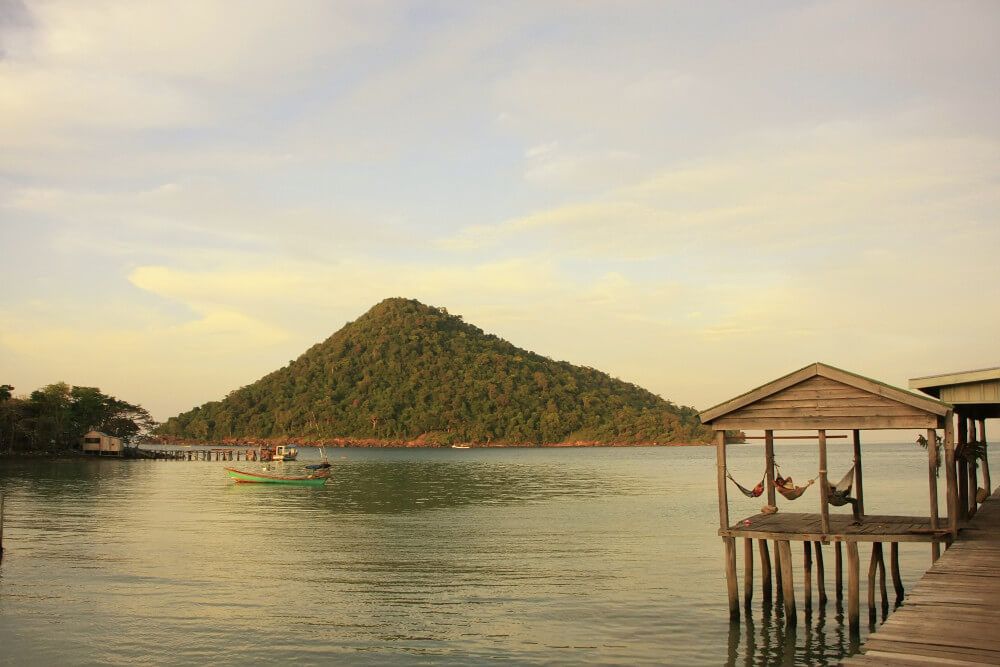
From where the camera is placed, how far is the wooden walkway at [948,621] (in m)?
8.64

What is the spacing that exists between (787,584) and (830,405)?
12.0ft

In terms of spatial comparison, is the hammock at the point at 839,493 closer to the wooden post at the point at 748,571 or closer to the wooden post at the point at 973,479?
the wooden post at the point at 748,571

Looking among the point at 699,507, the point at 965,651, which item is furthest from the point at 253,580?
the point at 699,507

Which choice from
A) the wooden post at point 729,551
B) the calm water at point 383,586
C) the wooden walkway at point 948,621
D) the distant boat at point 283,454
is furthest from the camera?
the distant boat at point 283,454

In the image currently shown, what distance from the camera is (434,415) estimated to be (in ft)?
635

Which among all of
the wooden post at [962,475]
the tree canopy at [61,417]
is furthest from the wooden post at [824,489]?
the tree canopy at [61,417]

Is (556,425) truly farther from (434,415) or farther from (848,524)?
(848,524)

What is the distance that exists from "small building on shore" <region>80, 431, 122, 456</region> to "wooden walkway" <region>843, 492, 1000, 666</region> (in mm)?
112088

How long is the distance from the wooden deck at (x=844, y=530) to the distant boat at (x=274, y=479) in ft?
166

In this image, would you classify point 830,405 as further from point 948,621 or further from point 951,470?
point 948,621

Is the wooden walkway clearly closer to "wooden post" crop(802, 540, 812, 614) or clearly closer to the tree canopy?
"wooden post" crop(802, 540, 812, 614)

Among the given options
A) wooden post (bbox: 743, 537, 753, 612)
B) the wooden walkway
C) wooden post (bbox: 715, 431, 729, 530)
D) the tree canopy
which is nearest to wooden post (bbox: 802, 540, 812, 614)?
wooden post (bbox: 743, 537, 753, 612)

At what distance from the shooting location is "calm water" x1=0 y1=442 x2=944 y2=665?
16531 millimetres

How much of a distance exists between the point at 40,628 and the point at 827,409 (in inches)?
654
